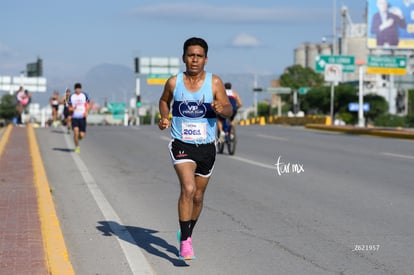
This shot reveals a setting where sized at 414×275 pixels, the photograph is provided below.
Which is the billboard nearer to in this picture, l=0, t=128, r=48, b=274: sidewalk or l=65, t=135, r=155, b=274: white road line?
l=0, t=128, r=48, b=274: sidewalk

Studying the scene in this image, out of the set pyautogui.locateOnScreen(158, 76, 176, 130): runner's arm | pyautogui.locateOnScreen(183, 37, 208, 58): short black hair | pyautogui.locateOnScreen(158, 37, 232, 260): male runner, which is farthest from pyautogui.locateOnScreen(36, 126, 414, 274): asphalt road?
pyautogui.locateOnScreen(183, 37, 208, 58): short black hair

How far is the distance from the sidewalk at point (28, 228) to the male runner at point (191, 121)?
1.10m

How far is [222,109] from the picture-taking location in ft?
23.5

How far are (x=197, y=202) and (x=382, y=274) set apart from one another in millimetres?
1728

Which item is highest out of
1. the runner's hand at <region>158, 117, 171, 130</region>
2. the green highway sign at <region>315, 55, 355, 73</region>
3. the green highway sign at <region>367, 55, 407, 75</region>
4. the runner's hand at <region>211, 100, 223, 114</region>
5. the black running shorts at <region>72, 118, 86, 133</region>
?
the green highway sign at <region>315, 55, 355, 73</region>

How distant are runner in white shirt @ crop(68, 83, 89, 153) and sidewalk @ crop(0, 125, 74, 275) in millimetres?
5824

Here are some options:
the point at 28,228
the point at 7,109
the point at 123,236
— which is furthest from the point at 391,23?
the point at 7,109

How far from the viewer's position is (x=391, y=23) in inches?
1913

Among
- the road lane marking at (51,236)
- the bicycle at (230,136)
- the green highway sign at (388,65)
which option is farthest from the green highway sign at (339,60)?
the road lane marking at (51,236)

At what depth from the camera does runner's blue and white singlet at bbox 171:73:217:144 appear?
24.0 feet

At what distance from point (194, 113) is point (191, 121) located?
76mm

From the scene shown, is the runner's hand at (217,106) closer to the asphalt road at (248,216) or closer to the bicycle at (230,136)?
the asphalt road at (248,216)

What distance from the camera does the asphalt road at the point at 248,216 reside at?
7539 mm

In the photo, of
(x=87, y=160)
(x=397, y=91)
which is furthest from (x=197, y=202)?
(x=397, y=91)
